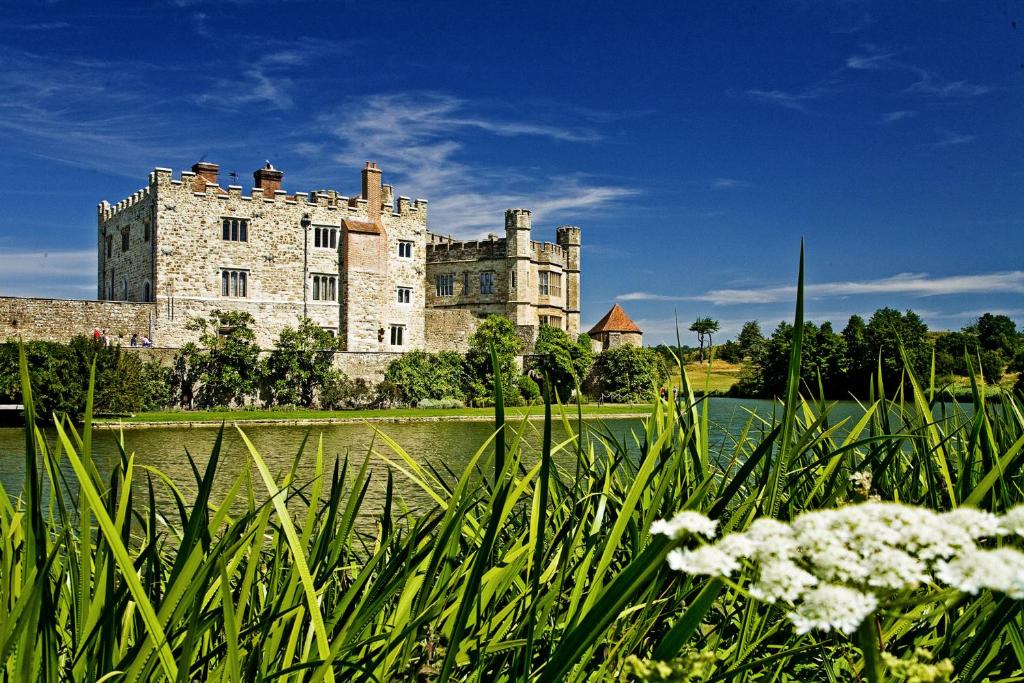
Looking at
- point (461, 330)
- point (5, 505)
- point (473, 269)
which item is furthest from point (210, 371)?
point (5, 505)

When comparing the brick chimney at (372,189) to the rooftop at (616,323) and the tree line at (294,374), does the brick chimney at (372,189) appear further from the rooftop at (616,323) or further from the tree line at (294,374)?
the rooftop at (616,323)

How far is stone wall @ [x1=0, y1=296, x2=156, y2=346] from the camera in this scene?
3083 centimetres

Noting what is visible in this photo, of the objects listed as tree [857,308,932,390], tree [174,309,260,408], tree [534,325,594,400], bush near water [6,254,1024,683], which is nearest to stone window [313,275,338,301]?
tree [174,309,260,408]

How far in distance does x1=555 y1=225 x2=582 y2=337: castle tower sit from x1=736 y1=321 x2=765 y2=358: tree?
718 inches

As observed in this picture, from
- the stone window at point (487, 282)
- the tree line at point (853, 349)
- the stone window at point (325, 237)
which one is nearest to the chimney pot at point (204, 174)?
the stone window at point (325, 237)

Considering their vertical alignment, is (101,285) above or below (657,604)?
above

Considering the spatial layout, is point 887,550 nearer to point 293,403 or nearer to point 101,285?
point 293,403

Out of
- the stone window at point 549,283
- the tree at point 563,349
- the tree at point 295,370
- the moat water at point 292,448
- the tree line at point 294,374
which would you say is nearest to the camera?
the moat water at point 292,448

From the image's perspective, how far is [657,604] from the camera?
8.08 feet

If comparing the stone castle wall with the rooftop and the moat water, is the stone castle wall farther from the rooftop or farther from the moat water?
the moat water

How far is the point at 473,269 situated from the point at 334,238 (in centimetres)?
801

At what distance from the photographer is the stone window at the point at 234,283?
35.3 metres

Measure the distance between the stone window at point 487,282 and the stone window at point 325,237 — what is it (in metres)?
8.10

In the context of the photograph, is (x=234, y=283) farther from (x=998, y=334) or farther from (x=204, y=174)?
(x=998, y=334)
